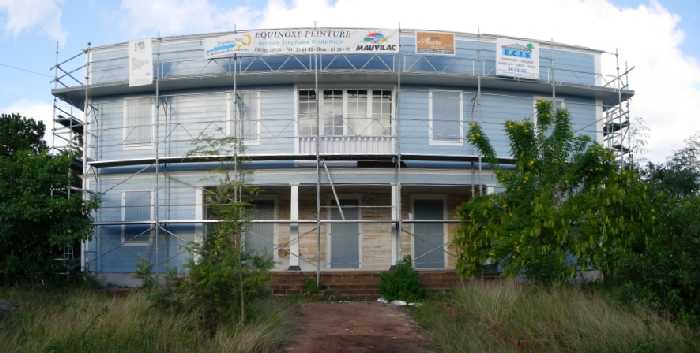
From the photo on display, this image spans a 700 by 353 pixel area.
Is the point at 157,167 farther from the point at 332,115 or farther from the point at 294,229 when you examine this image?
the point at 332,115

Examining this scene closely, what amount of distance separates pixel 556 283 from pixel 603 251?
3.81 feet

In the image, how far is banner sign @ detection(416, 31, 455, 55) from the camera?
16.4 metres

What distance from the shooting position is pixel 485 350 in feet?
25.4

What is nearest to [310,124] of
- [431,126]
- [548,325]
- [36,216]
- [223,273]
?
[431,126]

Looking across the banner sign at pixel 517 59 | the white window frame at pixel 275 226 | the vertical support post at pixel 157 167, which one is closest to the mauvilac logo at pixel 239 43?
the vertical support post at pixel 157 167

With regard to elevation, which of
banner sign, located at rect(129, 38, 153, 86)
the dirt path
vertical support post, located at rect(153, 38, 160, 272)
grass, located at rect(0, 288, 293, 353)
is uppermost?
banner sign, located at rect(129, 38, 153, 86)

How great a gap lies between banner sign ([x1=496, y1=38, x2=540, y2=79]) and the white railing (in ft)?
12.5

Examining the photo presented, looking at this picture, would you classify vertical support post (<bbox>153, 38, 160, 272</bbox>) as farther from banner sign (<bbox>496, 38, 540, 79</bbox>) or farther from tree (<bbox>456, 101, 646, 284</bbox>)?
banner sign (<bbox>496, 38, 540, 79</bbox>)

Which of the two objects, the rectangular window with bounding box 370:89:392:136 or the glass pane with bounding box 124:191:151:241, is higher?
the rectangular window with bounding box 370:89:392:136

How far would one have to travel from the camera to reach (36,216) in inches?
550

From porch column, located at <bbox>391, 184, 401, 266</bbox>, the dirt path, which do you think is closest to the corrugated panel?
porch column, located at <bbox>391, 184, 401, 266</bbox>

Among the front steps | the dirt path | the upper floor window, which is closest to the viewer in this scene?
the dirt path

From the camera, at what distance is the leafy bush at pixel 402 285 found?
47.3 feet

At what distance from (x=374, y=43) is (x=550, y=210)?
→ 7023 millimetres
